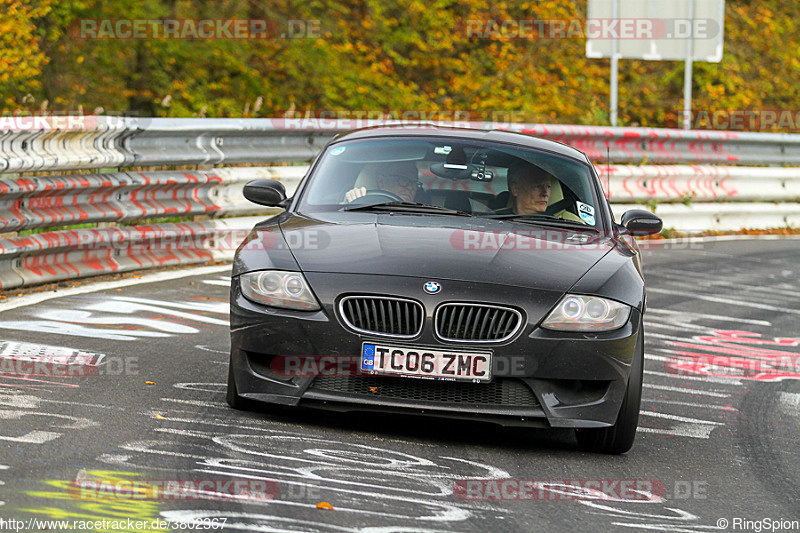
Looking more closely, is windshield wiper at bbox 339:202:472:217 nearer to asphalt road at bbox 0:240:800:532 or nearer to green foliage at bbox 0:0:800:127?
asphalt road at bbox 0:240:800:532

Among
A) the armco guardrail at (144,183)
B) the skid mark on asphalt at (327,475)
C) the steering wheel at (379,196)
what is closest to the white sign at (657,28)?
the armco guardrail at (144,183)

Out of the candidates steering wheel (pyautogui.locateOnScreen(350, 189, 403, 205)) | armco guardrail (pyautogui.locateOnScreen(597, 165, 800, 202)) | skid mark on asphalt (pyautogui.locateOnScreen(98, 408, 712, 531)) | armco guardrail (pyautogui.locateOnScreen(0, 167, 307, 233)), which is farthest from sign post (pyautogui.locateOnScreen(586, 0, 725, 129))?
skid mark on asphalt (pyautogui.locateOnScreen(98, 408, 712, 531))

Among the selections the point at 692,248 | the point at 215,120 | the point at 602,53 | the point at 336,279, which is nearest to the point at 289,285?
the point at 336,279

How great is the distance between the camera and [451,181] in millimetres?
6988

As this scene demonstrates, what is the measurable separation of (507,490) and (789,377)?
388 centimetres

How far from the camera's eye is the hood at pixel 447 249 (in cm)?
579

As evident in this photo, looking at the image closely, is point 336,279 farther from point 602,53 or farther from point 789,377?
point 602,53

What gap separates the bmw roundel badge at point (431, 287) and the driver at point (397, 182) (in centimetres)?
124

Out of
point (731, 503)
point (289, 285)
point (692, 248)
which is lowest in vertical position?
point (692, 248)

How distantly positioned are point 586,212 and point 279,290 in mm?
2002

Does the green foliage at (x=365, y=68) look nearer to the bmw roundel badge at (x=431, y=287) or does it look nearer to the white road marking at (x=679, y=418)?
the white road marking at (x=679, y=418)

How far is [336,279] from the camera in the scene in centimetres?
573

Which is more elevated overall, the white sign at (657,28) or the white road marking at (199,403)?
the white sign at (657,28)

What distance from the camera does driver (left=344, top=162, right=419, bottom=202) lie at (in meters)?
6.91
